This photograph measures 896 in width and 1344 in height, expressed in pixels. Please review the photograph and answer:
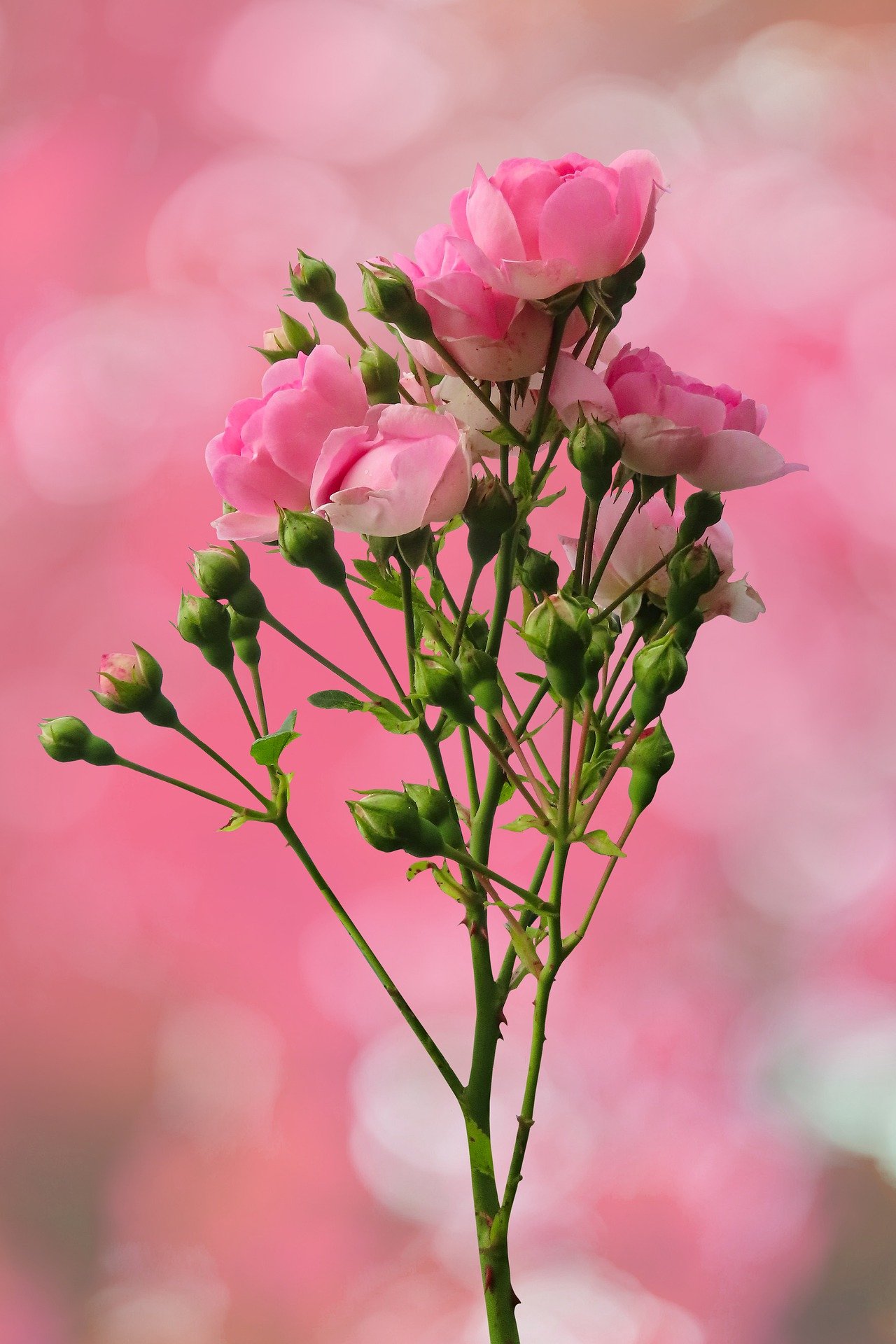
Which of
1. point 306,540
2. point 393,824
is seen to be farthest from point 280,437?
point 393,824

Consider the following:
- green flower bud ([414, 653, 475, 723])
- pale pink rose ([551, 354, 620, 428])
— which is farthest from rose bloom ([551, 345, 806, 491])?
green flower bud ([414, 653, 475, 723])

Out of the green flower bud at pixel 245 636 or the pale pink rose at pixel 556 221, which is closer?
the pale pink rose at pixel 556 221

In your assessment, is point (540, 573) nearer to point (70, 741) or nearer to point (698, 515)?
point (698, 515)

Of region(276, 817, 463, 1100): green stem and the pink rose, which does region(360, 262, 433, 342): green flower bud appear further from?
region(276, 817, 463, 1100): green stem

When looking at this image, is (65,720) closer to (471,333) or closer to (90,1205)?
(471,333)

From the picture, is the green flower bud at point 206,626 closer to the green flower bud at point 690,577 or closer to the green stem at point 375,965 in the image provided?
the green stem at point 375,965

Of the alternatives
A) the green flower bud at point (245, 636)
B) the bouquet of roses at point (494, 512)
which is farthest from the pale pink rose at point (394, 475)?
the green flower bud at point (245, 636)
